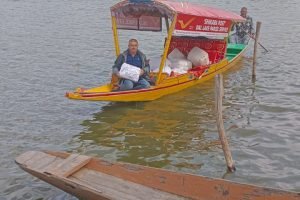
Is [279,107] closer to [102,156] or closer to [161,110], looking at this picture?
[161,110]

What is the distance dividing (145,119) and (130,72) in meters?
1.33

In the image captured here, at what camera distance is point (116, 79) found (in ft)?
41.4

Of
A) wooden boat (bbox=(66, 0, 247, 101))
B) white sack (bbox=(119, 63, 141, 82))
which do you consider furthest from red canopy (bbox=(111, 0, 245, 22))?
white sack (bbox=(119, 63, 141, 82))

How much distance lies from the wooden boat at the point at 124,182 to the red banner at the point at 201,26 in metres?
5.85

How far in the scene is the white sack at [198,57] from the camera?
14.7m

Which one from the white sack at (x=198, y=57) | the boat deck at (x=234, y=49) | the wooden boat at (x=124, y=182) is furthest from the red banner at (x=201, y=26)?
the wooden boat at (x=124, y=182)

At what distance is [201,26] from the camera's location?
13.4 metres

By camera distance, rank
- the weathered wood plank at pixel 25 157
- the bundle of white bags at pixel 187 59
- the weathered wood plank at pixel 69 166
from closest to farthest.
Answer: the weathered wood plank at pixel 69 166 → the weathered wood plank at pixel 25 157 → the bundle of white bags at pixel 187 59

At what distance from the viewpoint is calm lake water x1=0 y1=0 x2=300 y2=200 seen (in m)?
9.14

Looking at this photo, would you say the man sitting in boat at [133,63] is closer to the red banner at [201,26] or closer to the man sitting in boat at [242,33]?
the red banner at [201,26]

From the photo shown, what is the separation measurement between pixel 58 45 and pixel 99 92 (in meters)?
9.99

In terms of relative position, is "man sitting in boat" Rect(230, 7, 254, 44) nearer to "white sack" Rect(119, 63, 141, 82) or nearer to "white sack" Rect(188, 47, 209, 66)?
"white sack" Rect(188, 47, 209, 66)

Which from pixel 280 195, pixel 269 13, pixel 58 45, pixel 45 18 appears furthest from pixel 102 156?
pixel 269 13

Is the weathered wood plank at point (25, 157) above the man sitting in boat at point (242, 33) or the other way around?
the other way around
